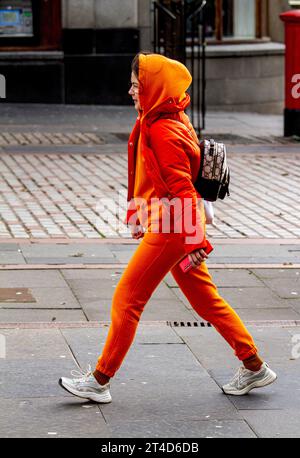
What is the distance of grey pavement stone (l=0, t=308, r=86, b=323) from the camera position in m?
7.50

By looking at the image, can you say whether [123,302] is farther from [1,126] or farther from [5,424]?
[1,126]

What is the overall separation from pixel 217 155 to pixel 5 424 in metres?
1.62

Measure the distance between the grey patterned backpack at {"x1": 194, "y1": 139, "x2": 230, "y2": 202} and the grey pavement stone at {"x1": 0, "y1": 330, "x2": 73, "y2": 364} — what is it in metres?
1.36

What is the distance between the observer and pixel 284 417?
18.9ft

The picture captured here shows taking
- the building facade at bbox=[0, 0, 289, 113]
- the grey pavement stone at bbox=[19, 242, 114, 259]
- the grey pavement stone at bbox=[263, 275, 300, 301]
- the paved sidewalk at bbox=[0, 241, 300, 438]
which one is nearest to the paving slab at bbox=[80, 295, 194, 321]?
the paved sidewalk at bbox=[0, 241, 300, 438]

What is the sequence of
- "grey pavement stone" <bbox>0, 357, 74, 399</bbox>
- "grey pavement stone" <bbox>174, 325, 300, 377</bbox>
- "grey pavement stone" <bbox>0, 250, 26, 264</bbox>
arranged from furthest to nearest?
"grey pavement stone" <bbox>0, 250, 26, 264</bbox>
"grey pavement stone" <bbox>174, 325, 300, 377</bbox>
"grey pavement stone" <bbox>0, 357, 74, 399</bbox>

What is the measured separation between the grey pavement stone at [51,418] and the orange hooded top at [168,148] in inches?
36.1

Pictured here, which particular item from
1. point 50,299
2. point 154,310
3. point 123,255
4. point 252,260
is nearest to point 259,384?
point 154,310

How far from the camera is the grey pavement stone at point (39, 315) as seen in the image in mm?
7500

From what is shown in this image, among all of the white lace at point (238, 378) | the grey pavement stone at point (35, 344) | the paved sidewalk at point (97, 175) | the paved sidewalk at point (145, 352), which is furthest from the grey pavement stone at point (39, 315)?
the paved sidewalk at point (97, 175)

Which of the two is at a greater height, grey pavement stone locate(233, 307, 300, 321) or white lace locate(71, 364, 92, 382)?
white lace locate(71, 364, 92, 382)

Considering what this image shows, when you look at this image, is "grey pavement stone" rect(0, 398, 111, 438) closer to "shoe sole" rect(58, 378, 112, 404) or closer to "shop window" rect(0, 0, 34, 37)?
"shoe sole" rect(58, 378, 112, 404)

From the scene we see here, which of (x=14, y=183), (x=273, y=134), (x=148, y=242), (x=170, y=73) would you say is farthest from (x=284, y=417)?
(x=273, y=134)

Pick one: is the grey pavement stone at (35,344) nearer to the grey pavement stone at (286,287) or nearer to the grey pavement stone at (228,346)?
the grey pavement stone at (228,346)
